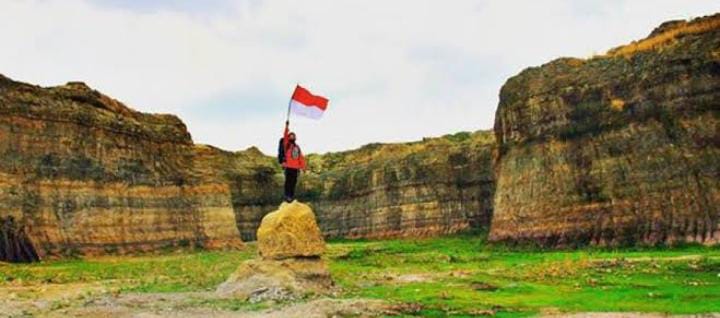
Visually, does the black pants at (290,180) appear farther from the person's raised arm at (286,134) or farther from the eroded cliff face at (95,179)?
the eroded cliff face at (95,179)

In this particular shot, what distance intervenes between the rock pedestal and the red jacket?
150 centimetres

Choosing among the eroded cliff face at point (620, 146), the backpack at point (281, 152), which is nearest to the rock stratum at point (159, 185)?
the backpack at point (281, 152)

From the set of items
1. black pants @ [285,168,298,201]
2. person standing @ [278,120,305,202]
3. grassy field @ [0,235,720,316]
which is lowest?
grassy field @ [0,235,720,316]

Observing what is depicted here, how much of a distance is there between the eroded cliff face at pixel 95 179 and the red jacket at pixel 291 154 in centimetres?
2590

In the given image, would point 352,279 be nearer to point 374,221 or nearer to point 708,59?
point 708,59

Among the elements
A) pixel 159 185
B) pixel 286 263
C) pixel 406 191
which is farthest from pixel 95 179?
pixel 406 191

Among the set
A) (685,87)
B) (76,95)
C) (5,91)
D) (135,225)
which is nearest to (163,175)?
(135,225)

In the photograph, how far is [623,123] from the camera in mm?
46906

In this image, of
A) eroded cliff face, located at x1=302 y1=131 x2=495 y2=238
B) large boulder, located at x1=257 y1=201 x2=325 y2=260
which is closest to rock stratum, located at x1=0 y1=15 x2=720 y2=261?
eroded cliff face, located at x1=302 y1=131 x2=495 y2=238

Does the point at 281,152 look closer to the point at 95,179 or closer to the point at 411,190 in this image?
the point at 95,179

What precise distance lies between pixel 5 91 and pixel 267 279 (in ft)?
109

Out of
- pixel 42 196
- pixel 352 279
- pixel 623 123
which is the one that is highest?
pixel 623 123

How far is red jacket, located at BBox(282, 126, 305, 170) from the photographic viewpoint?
25938mm

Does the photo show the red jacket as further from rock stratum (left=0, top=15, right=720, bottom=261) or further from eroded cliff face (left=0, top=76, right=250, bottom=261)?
eroded cliff face (left=0, top=76, right=250, bottom=261)
